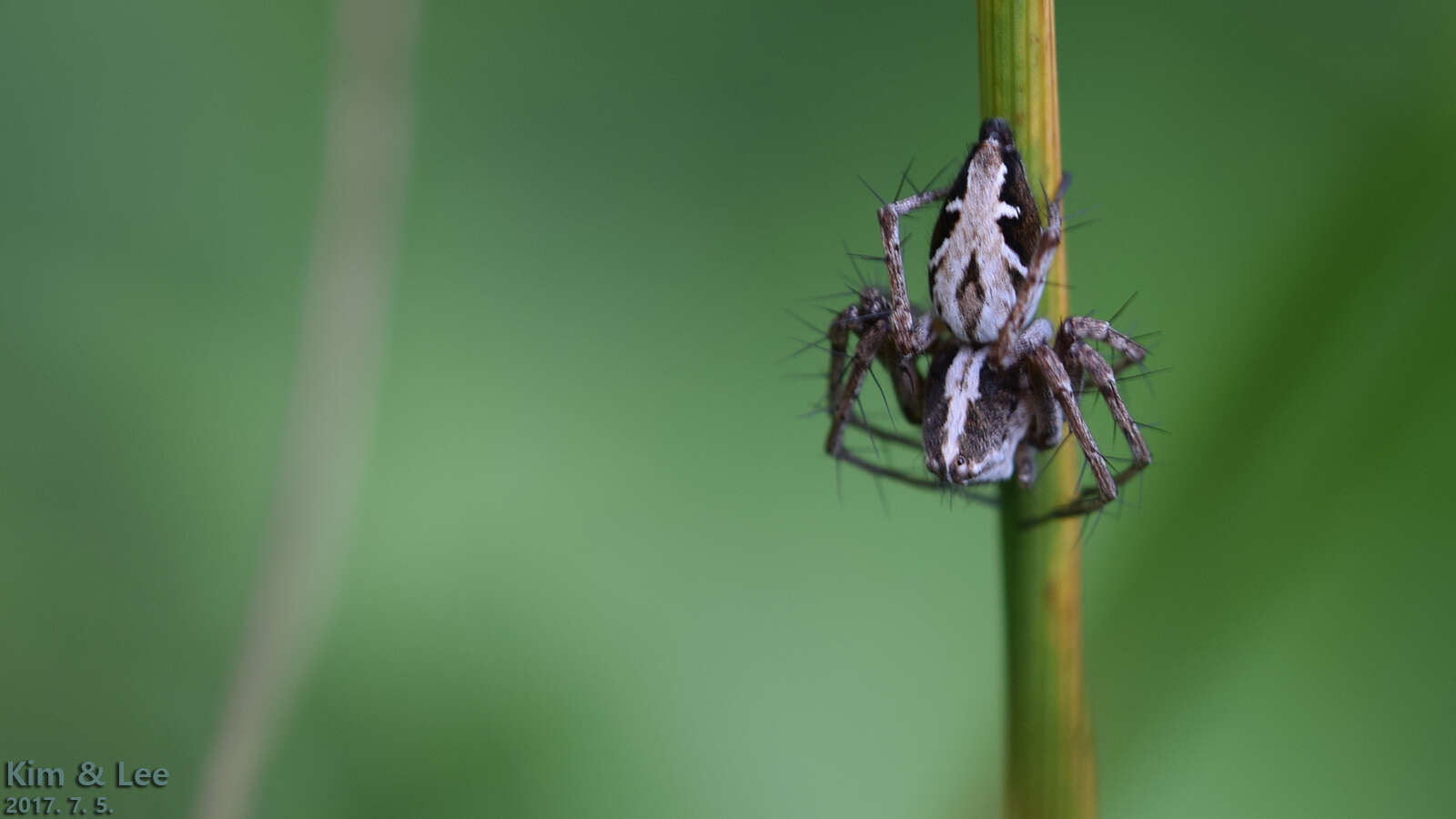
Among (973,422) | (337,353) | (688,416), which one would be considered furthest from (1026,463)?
(337,353)

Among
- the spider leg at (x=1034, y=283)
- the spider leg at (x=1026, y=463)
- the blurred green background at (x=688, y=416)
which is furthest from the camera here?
the blurred green background at (x=688, y=416)

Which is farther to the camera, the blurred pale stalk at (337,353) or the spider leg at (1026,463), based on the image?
the blurred pale stalk at (337,353)

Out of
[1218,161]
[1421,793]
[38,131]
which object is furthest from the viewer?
[1218,161]

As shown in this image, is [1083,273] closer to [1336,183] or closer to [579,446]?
[1336,183]

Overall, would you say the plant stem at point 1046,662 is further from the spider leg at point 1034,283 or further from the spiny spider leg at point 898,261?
the spiny spider leg at point 898,261

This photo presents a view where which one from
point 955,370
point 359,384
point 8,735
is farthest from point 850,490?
point 8,735

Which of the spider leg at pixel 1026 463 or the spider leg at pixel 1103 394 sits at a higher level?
the spider leg at pixel 1103 394

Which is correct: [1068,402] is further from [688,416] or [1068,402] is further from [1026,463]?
[688,416]

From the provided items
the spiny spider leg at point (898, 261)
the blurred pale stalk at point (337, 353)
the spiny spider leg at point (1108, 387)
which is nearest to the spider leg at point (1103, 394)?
the spiny spider leg at point (1108, 387)
